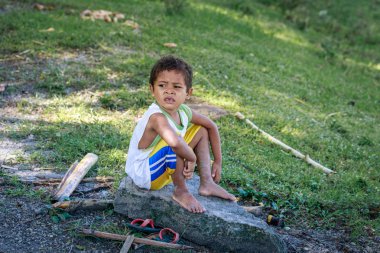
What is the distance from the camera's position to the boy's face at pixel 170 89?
12.5ft

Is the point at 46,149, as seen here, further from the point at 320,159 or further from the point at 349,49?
the point at 349,49

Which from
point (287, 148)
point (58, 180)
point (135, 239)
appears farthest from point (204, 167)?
point (287, 148)

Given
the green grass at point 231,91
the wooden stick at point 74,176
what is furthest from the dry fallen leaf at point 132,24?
the wooden stick at point 74,176

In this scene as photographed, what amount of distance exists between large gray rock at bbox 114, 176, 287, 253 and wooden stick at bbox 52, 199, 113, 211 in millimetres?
123

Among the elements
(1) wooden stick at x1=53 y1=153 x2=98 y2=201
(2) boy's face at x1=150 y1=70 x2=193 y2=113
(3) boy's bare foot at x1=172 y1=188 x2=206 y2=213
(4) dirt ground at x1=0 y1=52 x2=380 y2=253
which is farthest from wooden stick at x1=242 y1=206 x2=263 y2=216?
(1) wooden stick at x1=53 y1=153 x2=98 y2=201

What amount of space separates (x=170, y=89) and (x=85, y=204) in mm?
1080

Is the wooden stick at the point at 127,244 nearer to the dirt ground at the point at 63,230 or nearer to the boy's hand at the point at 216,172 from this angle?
the dirt ground at the point at 63,230

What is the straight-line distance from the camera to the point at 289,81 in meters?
8.63

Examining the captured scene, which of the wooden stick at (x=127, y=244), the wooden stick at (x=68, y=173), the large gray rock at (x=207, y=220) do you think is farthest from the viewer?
the wooden stick at (x=68, y=173)

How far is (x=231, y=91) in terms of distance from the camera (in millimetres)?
7422

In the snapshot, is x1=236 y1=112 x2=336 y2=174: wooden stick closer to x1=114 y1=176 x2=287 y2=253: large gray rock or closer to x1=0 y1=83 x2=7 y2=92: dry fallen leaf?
x1=114 y1=176 x2=287 y2=253: large gray rock

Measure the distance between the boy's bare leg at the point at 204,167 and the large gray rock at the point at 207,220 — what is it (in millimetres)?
60

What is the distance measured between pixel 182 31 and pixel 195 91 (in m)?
2.68

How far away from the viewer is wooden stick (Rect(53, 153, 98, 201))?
418 centimetres
